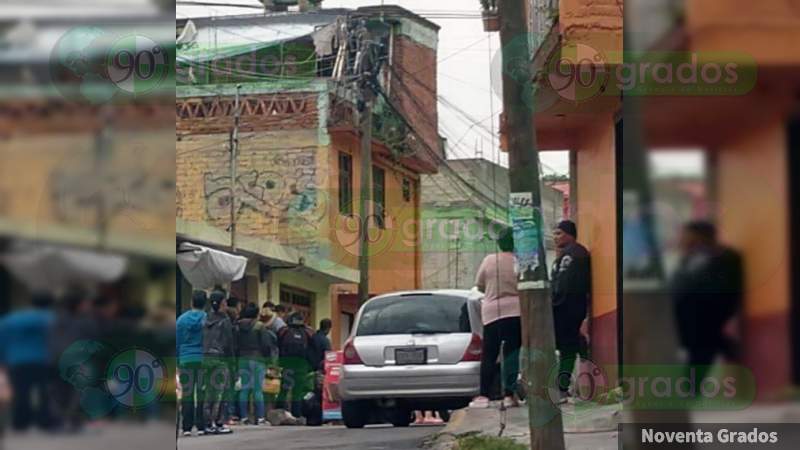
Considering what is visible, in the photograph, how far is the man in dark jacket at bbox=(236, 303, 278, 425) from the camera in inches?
126

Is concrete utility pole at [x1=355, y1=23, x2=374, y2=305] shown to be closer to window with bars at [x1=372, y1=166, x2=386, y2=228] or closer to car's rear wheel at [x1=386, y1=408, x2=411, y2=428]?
window with bars at [x1=372, y1=166, x2=386, y2=228]

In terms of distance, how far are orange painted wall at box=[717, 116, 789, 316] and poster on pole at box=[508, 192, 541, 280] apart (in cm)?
50

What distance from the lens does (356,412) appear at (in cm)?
320

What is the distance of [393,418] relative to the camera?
125 inches

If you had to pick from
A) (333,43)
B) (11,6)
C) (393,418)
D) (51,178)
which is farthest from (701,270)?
(11,6)

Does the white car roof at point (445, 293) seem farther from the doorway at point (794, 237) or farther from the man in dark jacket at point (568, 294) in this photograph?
the doorway at point (794, 237)

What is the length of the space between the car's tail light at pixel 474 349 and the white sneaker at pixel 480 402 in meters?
0.11

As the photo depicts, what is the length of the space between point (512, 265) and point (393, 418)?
0.54 metres

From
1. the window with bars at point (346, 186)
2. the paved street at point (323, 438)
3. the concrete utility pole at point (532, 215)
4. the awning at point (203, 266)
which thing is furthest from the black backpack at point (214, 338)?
the concrete utility pole at point (532, 215)

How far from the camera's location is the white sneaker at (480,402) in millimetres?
3164

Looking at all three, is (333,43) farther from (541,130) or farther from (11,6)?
(11,6)

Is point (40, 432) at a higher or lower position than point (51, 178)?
lower

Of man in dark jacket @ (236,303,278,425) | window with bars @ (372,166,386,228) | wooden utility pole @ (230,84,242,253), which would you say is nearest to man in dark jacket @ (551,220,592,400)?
window with bars @ (372,166,386,228)

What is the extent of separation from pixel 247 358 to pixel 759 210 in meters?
1.42
